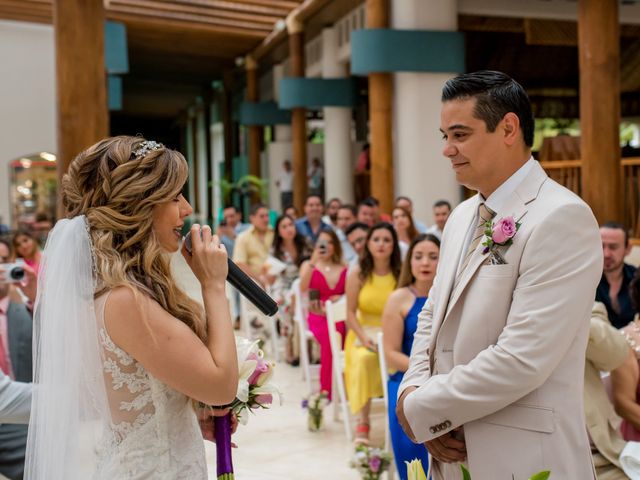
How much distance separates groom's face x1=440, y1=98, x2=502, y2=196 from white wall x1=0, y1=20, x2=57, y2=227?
54.6 ft

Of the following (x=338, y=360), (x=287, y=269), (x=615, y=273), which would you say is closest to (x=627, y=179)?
(x=287, y=269)

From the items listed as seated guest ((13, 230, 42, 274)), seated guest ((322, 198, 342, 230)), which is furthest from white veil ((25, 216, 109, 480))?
seated guest ((322, 198, 342, 230))

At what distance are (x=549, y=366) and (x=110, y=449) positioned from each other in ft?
3.44

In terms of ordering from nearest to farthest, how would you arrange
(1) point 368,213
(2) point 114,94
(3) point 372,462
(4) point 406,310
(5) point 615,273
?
(3) point 372,462, (4) point 406,310, (5) point 615,273, (1) point 368,213, (2) point 114,94

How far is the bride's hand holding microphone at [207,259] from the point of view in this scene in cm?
193

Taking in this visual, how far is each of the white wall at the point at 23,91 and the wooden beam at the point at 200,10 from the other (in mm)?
3087

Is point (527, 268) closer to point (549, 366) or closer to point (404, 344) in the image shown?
point (549, 366)

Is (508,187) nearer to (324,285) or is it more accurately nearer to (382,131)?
(324,285)

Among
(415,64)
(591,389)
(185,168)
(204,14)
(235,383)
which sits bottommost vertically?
(591,389)

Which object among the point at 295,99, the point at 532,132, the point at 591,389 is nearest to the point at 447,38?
the point at 295,99

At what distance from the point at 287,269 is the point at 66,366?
6592 mm

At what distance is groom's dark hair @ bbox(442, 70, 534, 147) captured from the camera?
1970 mm

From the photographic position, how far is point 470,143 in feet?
6.51

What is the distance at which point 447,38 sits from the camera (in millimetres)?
10453
